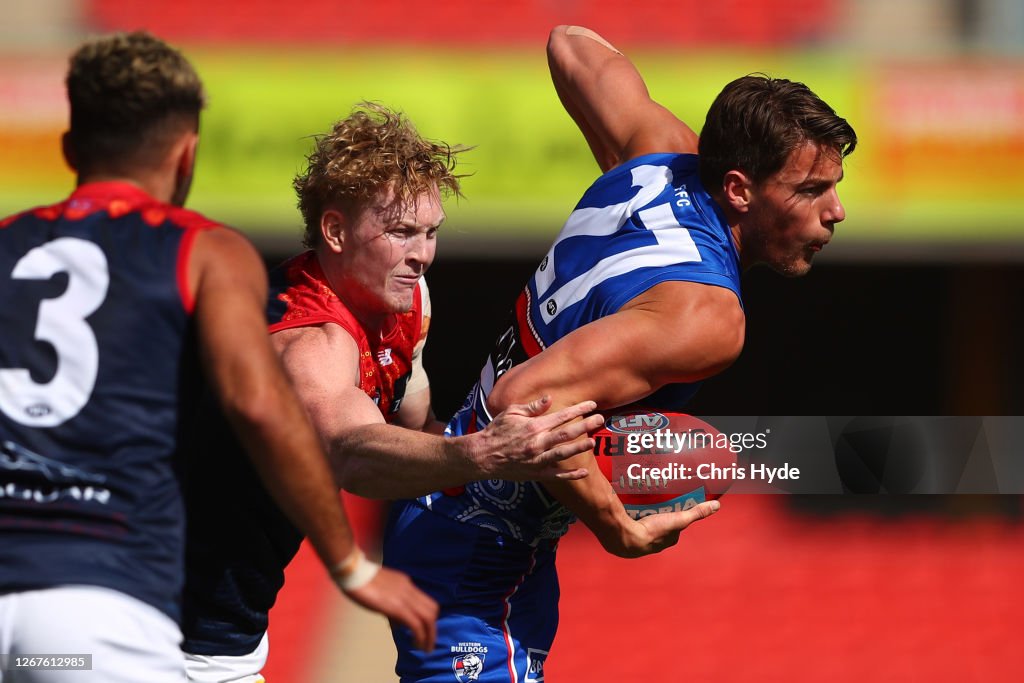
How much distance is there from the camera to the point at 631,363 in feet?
10.5

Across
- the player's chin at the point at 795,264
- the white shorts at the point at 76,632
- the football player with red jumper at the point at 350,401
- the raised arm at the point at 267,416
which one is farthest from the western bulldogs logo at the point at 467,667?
the player's chin at the point at 795,264

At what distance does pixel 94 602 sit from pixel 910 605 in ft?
29.1

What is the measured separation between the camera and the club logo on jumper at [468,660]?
3.65m

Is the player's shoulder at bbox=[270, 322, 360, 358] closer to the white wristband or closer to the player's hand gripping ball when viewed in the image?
the player's hand gripping ball

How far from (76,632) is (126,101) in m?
1.07

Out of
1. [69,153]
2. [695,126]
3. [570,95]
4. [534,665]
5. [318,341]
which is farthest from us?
[695,126]

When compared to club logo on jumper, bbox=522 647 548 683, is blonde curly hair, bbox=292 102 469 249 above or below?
above

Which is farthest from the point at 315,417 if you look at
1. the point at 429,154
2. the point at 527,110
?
the point at 527,110

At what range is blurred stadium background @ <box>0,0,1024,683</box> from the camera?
9.10 metres

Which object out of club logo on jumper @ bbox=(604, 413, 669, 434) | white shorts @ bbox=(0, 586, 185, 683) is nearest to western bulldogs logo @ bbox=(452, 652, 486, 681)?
club logo on jumper @ bbox=(604, 413, 669, 434)

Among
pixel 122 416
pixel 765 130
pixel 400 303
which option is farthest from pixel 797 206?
pixel 122 416

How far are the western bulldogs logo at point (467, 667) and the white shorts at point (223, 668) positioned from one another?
590 millimetres

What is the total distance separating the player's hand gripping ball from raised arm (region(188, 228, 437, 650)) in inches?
44.6

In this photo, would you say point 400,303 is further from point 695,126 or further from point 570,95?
point 695,126
